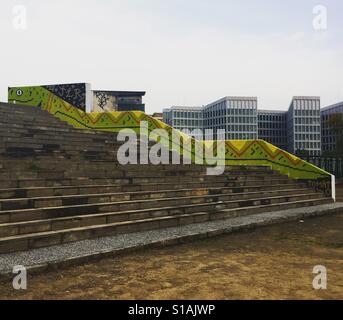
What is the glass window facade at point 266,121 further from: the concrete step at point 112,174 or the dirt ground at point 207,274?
the dirt ground at point 207,274

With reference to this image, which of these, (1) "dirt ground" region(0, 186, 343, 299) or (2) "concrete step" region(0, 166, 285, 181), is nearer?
(1) "dirt ground" region(0, 186, 343, 299)

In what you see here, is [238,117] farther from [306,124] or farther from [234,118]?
[306,124]

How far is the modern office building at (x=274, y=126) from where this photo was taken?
107562mm

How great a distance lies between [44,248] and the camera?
16.9 ft

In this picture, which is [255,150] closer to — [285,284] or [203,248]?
[203,248]

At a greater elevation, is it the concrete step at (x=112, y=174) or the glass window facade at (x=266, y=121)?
the glass window facade at (x=266, y=121)

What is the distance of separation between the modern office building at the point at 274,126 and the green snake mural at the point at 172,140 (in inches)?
3828

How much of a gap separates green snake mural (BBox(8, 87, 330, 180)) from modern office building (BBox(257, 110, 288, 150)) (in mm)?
97238

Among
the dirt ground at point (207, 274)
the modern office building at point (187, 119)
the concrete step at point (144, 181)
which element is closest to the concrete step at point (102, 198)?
the concrete step at point (144, 181)

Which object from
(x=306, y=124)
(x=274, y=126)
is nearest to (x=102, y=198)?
(x=306, y=124)

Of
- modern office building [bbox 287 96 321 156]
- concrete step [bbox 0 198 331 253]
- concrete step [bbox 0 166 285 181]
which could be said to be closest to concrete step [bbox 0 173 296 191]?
concrete step [bbox 0 166 285 181]

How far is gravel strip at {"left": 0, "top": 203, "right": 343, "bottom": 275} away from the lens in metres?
4.53

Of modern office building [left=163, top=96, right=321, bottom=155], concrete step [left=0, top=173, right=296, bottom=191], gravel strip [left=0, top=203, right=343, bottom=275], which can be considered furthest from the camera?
→ modern office building [left=163, top=96, right=321, bottom=155]

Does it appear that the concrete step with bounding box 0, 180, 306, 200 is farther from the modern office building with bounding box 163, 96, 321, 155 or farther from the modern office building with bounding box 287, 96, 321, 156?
the modern office building with bounding box 287, 96, 321, 156
